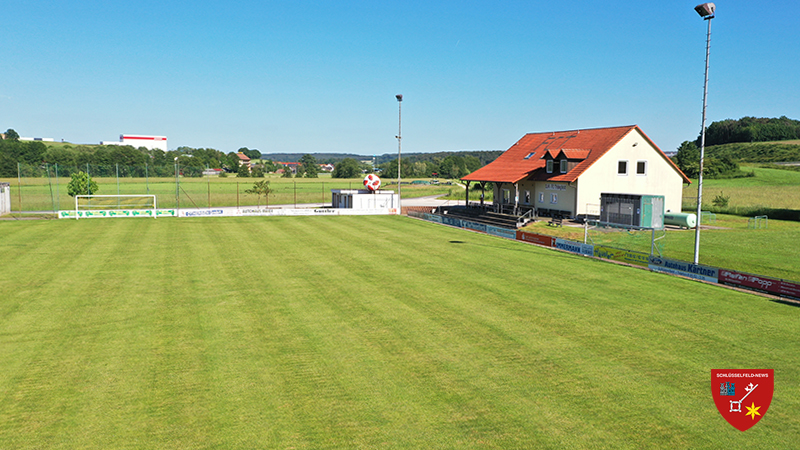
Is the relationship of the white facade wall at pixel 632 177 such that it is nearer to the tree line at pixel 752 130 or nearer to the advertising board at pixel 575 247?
the advertising board at pixel 575 247

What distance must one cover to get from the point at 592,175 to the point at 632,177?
14.2 feet

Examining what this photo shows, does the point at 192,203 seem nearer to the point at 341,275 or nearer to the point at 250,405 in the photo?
the point at 341,275

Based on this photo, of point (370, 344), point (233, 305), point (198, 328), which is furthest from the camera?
point (233, 305)

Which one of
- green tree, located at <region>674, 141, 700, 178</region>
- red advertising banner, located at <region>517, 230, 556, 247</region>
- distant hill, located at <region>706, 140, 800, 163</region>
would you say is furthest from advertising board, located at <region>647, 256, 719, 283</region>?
distant hill, located at <region>706, 140, 800, 163</region>

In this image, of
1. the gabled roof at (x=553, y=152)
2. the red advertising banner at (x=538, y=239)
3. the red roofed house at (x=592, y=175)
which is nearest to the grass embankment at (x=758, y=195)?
the red roofed house at (x=592, y=175)

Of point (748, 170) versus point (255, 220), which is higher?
point (748, 170)

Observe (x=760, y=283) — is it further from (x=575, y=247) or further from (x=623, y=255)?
(x=575, y=247)

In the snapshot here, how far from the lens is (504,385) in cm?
1073

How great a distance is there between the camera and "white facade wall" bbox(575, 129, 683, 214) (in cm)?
4184

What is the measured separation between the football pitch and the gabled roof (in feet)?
70.2

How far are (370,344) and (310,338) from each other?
1.70 m

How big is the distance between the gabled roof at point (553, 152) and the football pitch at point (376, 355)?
21.4m

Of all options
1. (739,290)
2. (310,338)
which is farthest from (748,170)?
(310,338)

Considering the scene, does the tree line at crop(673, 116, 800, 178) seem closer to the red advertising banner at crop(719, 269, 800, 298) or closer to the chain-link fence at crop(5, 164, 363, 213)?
the chain-link fence at crop(5, 164, 363, 213)
